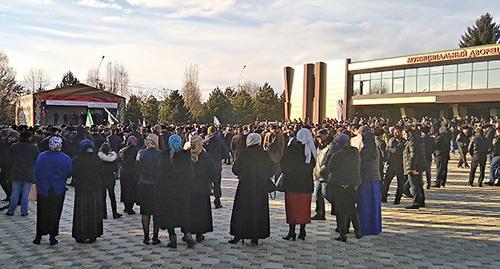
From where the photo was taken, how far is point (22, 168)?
35.2 feet

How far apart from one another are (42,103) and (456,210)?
34.4 metres

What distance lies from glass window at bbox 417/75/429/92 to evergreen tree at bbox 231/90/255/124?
60.0ft

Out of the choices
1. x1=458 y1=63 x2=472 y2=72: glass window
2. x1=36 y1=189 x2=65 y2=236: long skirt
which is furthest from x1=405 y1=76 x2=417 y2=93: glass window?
x1=36 y1=189 x2=65 y2=236: long skirt

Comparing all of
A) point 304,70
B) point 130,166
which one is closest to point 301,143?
point 130,166

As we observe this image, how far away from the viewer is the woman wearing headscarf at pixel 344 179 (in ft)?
28.5

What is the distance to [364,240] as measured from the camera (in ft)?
29.3

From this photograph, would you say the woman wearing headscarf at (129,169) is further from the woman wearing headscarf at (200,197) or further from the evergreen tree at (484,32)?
Result: the evergreen tree at (484,32)

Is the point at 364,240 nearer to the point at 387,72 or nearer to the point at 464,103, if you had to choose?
the point at 464,103

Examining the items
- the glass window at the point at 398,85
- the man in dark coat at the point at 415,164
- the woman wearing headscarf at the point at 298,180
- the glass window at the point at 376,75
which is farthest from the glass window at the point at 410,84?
the woman wearing headscarf at the point at 298,180

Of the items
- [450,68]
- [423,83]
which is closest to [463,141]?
[450,68]

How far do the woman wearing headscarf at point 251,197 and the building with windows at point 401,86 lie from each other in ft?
96.0

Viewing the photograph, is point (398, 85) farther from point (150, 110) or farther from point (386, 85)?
point (150, 110)

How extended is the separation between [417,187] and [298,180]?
14.5 ft

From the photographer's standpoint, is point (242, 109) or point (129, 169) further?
point (242, 109)
